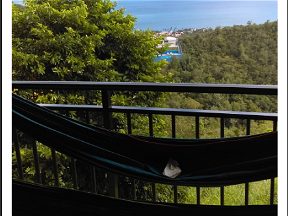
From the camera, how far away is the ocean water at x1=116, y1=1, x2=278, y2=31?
10336 mm

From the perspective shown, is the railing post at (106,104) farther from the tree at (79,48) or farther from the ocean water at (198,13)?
the ocean water at (198,13)

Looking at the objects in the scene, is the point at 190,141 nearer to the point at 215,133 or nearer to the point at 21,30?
the point at 21,30

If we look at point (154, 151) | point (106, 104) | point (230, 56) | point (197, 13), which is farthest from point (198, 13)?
point (154, 151)

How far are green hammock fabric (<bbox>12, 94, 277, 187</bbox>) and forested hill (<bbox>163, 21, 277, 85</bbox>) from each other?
10168 mm

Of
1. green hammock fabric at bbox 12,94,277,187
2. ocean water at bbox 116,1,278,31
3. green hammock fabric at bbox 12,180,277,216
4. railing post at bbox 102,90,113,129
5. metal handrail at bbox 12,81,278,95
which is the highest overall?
ocean water at bbox 116,1,278,31

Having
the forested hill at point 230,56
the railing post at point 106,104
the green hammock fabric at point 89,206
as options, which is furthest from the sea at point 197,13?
the green hammock fabric at point 89,206

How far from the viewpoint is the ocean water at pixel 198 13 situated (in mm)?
10336

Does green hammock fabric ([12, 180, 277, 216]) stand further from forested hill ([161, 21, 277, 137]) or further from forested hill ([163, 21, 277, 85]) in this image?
forested hill ([163, 21, 277, 85])

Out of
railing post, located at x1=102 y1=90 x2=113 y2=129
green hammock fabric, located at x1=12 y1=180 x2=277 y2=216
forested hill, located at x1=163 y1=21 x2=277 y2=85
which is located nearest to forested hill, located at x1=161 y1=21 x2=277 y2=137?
forested hill, located at x1=163 y1=21 x2=277 y2=85

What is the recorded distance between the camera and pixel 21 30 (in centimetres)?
626

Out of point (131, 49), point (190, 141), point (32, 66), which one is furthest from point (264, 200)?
point (190, 141)

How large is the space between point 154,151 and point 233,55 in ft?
36.6
